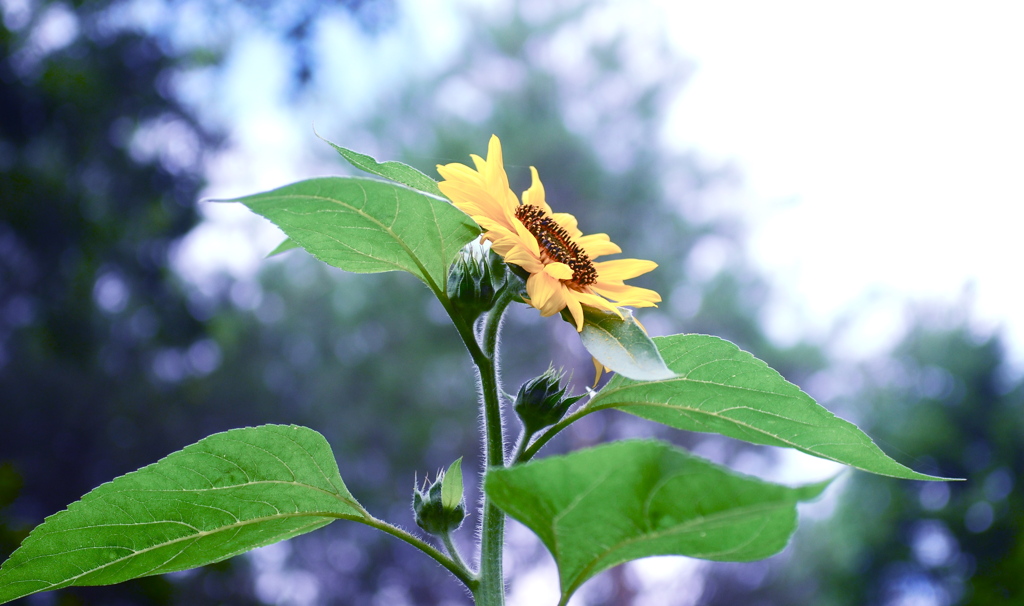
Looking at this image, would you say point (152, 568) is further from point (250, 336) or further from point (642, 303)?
point (250, 336)

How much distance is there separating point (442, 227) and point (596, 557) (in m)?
0.21

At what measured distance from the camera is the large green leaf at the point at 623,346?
15.5 inches

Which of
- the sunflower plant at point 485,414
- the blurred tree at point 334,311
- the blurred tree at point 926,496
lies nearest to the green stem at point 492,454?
the sunflower plant at point 485,414

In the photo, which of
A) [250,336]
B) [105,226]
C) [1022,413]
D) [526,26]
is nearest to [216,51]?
[105,226]

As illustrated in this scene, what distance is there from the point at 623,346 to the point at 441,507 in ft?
0.60

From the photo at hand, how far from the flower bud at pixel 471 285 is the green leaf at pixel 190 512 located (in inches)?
5.1

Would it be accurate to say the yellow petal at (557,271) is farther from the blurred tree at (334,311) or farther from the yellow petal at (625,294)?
the blurred tree at (334,311)

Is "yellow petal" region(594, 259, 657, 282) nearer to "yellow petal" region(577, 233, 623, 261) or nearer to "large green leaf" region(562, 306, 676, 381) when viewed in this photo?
"yellow petal" region(577, 233, 623, 261)

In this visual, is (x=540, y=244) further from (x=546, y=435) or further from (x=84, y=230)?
(x=84, y=230)

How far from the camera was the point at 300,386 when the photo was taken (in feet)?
25.8

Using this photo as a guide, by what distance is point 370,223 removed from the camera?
43 cm

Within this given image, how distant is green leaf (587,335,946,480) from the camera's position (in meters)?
0.44

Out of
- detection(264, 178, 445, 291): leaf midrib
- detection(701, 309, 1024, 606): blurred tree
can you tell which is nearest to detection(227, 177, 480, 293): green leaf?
detection(264, 178, 445, 291): leaf midrib

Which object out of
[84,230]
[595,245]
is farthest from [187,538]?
[84,230]
